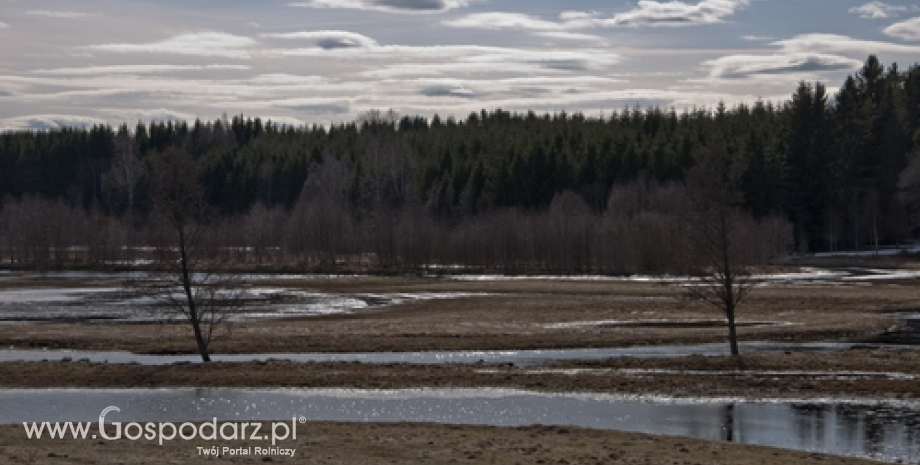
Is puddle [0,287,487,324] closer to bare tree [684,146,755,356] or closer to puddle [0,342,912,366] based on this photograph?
puddle [0,342,912,366]

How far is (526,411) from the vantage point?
1256 inches

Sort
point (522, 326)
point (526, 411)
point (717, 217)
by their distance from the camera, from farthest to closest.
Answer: point (522, 326) → point (717, 217) → point (526, 411)

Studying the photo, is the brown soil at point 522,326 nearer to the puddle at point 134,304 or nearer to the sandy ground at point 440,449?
the puddle at point 134,304

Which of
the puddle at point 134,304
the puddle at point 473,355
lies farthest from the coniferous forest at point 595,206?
the puddle at point 473,355

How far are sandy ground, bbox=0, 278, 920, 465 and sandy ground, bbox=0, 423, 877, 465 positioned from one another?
5 centimetres

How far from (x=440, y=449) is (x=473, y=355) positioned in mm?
20882

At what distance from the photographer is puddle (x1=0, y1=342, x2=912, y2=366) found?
4381 cm

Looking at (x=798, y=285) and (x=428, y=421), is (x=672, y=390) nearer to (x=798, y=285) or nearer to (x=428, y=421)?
(x=428, y=421)

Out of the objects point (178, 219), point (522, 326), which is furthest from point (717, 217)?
point (178, 219)

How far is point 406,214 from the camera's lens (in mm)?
139875

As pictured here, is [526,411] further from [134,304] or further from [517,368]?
[134,304]

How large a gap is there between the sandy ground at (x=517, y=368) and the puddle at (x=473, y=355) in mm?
1297

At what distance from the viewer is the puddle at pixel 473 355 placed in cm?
4381

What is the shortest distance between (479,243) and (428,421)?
9253 centimetres
